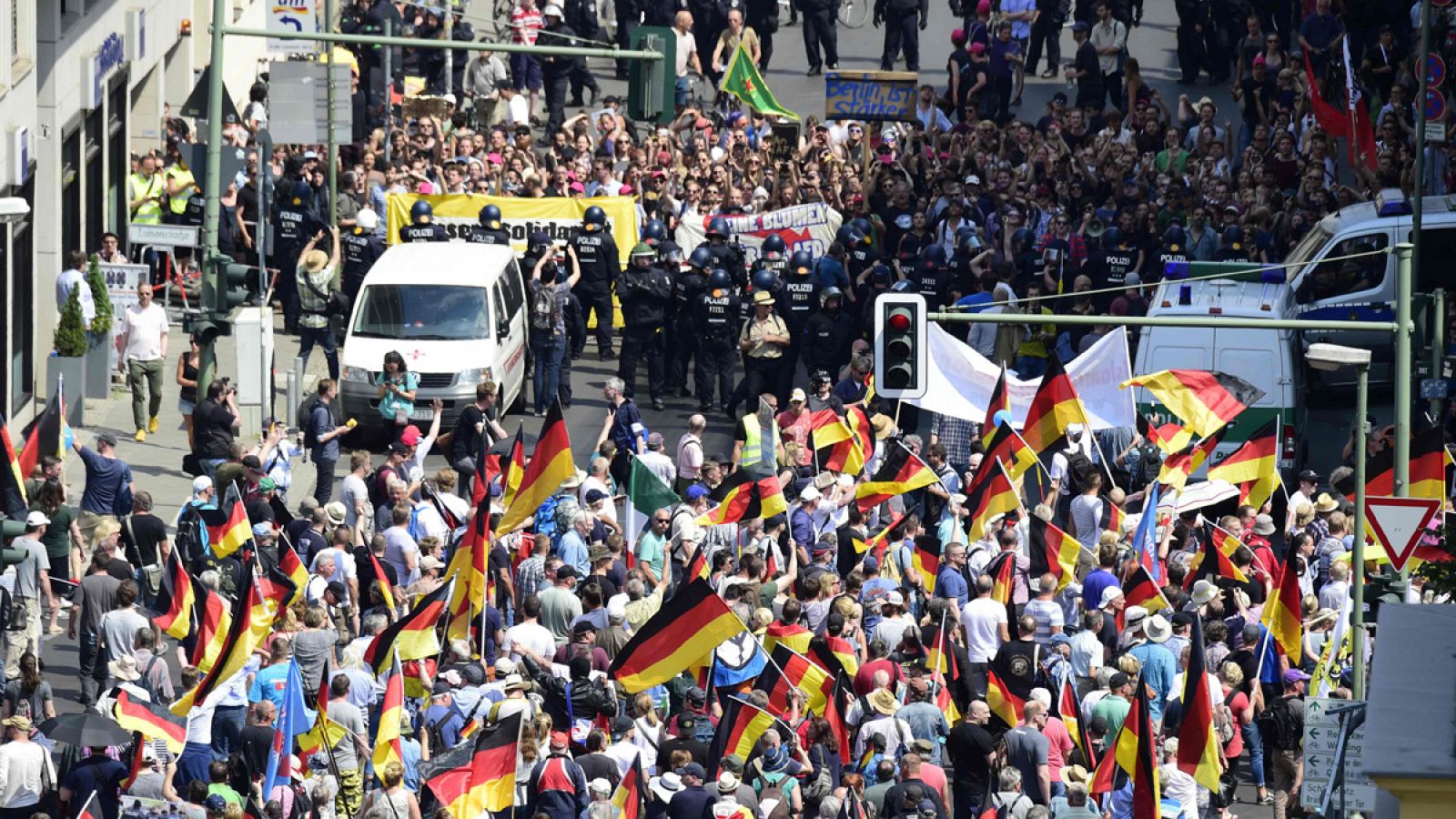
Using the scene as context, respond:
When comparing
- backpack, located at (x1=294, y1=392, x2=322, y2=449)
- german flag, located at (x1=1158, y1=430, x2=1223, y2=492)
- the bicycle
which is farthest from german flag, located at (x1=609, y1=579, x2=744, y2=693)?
the bicycle

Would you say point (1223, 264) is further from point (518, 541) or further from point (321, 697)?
point (321, 697)

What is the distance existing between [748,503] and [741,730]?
15.5ft

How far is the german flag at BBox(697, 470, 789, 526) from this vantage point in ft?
80.8

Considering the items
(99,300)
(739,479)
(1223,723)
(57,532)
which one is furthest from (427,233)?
(1223,723)

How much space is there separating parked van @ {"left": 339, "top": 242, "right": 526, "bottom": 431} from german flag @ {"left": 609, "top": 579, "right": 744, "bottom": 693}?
32.6ft

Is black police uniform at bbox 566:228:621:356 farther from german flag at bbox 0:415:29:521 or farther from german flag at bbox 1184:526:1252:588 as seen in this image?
german flag at bbox 1184:526:1252:588

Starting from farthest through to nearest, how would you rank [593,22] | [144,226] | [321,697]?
[593,22]
[144,226]
[321,697]

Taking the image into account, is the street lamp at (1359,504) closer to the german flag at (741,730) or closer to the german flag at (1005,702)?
the german flag at (1005,702)

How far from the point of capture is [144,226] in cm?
2747

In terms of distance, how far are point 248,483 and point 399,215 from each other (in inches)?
387

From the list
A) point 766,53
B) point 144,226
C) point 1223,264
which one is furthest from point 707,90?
point 144,226

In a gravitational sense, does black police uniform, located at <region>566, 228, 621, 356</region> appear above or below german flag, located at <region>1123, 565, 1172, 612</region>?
above

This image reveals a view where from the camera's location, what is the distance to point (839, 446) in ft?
89.2

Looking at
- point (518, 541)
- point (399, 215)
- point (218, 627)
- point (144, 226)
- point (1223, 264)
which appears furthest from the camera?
point (399, 215)
